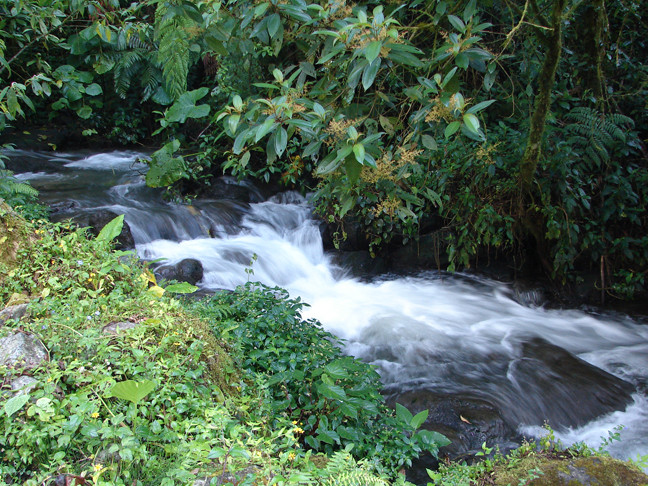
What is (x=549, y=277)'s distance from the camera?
6227 mm

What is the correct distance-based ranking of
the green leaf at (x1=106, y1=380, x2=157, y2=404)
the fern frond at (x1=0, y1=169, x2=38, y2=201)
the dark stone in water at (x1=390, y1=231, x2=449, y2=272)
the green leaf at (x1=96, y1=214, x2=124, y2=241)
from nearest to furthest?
the green leaf at (x1=106, y1=380, x2=157, y2=404) → the green leaf at (x1=96, y1=214, x2=124, y2=241) → the fern frond at (x1=0, y1=169, x2=38, y2=201) → the dark stone in water at (x1=390, y1=231, x2=449, y2=272)

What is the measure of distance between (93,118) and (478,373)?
31.8 ft

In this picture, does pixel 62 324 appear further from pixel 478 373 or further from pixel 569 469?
pixel 478 373

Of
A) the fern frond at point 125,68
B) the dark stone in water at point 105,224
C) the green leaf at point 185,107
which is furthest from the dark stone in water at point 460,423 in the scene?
the fern frond at point 125,68

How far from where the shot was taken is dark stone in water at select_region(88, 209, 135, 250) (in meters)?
6.06

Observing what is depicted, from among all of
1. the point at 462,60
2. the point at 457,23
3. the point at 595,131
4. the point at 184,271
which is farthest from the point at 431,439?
the point at 595,131

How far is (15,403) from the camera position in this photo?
1.84 metres

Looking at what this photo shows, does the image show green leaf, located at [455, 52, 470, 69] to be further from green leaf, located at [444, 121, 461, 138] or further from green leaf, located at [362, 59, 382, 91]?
green leaf, located at [362, 59, 382, 91]

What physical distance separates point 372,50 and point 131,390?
1.70 meters

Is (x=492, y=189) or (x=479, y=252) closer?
(x=492, y=189)

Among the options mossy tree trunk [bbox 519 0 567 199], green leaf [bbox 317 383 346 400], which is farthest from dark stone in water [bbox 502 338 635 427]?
green leaf [bbox 317 383 346 400]

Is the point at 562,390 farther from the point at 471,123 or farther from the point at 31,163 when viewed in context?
the point at 31,163

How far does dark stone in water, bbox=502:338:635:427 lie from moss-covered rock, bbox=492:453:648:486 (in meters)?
1.57

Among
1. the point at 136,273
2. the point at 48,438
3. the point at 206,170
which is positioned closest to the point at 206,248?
the point at 206,170
